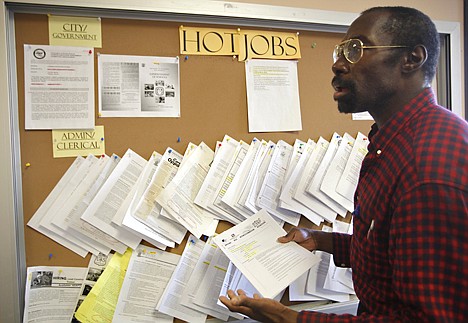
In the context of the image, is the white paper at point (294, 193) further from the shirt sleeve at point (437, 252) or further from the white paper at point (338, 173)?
the shirt sleeve at point (437, 252)

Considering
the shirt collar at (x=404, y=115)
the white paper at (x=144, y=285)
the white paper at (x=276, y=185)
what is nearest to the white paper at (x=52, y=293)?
the white paper at (x=144, y=285)

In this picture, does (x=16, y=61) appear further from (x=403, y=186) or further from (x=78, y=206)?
(x=403, y=186)

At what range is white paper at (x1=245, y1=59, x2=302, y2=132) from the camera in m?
1.36

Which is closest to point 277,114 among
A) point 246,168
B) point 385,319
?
point 246,168

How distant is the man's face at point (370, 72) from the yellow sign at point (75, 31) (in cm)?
70

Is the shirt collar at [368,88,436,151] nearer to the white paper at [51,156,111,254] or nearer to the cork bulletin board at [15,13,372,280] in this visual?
the cork bulletin board at [15,13,372,280]

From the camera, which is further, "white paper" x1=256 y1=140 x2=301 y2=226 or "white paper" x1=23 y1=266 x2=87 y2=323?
"white paper" x1=256 y1=140 x2=301 y2=226

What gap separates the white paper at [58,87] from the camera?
1.17m

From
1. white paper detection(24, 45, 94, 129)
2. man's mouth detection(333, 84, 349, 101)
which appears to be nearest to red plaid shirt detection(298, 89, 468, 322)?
man's mouth detection(333, 84, 349, 101)

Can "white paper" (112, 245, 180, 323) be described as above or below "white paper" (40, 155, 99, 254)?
below

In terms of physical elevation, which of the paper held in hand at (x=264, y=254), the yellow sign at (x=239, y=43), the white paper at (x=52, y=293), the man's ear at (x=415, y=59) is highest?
the yellow sign at (x=239, y=43)

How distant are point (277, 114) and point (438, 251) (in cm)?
76

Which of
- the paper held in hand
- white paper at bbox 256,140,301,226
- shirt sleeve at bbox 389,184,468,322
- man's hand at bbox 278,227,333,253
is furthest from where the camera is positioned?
white paper at bbox 256,140,301,226

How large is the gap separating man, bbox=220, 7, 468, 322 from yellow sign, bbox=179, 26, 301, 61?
415mm
